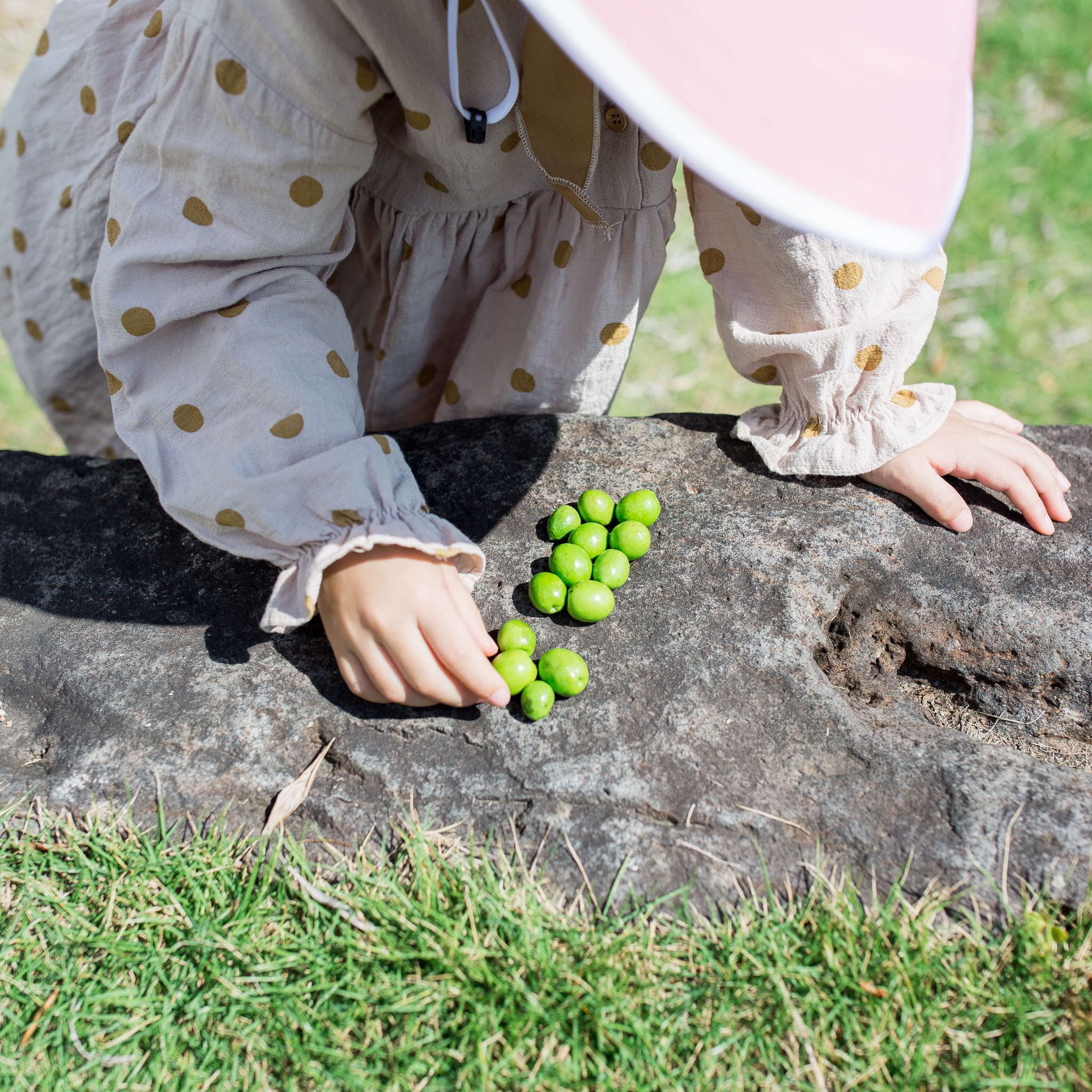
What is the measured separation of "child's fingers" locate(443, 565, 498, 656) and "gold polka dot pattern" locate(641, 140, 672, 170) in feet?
3.27

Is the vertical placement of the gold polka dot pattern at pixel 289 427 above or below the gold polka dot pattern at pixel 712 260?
below

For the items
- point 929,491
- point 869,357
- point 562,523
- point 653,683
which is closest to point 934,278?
point 869,357

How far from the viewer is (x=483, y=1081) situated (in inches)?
56.3

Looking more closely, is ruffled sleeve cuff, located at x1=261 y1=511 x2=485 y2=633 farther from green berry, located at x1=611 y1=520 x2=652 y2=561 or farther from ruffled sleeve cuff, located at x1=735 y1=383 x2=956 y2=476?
ruffled sleeve cuff, located at x1=735 y1=383 x2=956 y2=476

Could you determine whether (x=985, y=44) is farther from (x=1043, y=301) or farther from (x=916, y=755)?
(x=916, y=755)

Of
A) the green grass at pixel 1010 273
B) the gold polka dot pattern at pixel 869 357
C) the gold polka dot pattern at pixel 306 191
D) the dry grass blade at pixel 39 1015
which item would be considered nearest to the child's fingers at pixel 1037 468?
the gold polka dot pattern at pixel 869 357

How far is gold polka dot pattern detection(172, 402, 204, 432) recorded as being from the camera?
5.47ft

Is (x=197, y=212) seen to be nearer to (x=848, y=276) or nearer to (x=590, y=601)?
(x=590, y=601)

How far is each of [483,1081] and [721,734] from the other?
2.44 feet

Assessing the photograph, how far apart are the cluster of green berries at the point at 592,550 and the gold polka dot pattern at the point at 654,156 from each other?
0.73m

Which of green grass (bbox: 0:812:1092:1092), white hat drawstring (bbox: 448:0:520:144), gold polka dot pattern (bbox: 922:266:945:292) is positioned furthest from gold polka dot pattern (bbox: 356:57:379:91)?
green grass (bbox: 0:812:1092:1092)

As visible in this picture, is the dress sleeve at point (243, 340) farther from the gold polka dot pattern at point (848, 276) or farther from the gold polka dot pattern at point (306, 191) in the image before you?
the gold polka dot pattern at point (848, 276)

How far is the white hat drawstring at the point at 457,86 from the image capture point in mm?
1439

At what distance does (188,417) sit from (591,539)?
87cm
